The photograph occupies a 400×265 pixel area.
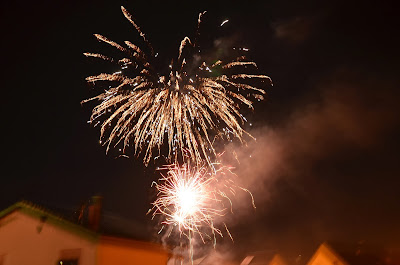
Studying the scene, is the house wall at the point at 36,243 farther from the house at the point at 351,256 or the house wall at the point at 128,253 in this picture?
the house at the point at 351,256

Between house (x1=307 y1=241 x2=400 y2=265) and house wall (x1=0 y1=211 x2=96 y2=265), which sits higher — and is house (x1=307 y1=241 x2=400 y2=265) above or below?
above

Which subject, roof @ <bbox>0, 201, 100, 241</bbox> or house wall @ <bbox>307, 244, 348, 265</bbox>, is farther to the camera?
house wall @ <bbox>307, 244, 348, 265</bbox>

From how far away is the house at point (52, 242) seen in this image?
1962 centimetres

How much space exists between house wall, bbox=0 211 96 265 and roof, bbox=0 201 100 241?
0.15 meters

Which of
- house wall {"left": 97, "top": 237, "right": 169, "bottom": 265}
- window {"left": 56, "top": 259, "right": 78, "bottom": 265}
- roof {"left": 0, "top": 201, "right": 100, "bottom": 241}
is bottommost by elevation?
window {"left": 56, "top": 259, "right": 78, "bottom": 265}

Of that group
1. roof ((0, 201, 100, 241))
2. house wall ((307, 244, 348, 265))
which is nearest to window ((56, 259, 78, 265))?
roof ((0, 201, 100, 241))

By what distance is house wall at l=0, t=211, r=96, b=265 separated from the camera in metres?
19.8

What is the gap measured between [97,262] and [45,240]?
312cm

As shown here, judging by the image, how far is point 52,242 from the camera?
20172 millimetres

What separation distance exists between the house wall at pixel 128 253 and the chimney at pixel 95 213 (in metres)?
0.99

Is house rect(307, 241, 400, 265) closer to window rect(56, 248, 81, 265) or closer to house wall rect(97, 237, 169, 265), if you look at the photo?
house wall rect(97, 237, 169, 265)

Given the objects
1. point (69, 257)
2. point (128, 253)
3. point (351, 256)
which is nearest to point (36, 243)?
point (69, 257)

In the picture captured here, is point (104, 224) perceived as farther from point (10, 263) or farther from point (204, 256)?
point (204, 256)

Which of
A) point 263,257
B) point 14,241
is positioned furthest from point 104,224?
point 263,257
